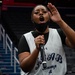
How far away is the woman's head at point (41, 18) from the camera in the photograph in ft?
8.54

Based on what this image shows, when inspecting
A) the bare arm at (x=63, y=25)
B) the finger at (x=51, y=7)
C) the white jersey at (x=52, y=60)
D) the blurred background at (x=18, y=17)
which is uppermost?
the finger at (x=51, y=7)

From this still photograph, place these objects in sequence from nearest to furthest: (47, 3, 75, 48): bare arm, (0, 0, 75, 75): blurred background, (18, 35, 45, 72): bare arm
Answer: (18, 35, 45, 72): bare arm, (47, 3, 75, 48): bare arm, (0, 0, 75, 75): blurred background

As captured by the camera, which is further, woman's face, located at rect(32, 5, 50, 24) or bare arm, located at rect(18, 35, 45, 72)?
woman's face, located at rect(32, 5, 50, 24)

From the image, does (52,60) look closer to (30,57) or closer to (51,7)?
(30,57)

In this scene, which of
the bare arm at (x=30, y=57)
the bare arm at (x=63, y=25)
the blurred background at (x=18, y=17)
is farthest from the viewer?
the blurred background at (x=18, y=17)

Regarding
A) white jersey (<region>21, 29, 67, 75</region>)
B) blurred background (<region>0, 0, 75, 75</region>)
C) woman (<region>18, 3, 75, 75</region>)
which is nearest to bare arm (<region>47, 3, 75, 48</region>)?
woman (<region>18, 3, 75, 75</region>)

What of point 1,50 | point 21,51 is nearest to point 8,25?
point 1,50

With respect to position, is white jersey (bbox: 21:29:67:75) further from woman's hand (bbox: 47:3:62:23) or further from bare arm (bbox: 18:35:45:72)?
woman's hand (bbox: 47:3:62:23)

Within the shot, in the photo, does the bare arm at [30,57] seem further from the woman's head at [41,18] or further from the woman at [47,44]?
the woman's head at [41,18]

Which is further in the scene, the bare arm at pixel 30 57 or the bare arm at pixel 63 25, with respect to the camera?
the bare arm at pixel 63 25

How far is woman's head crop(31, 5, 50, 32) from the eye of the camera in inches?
103

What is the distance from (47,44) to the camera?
2725 mm

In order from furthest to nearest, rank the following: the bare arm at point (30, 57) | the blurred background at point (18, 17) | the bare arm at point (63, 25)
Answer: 1. the blurred background at point (18, 17)
2. the bare arm at point (63, 25)
3. the bare arm at point (30, 57)

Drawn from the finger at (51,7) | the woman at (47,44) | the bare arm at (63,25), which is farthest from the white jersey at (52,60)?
the finger at (51,7)
